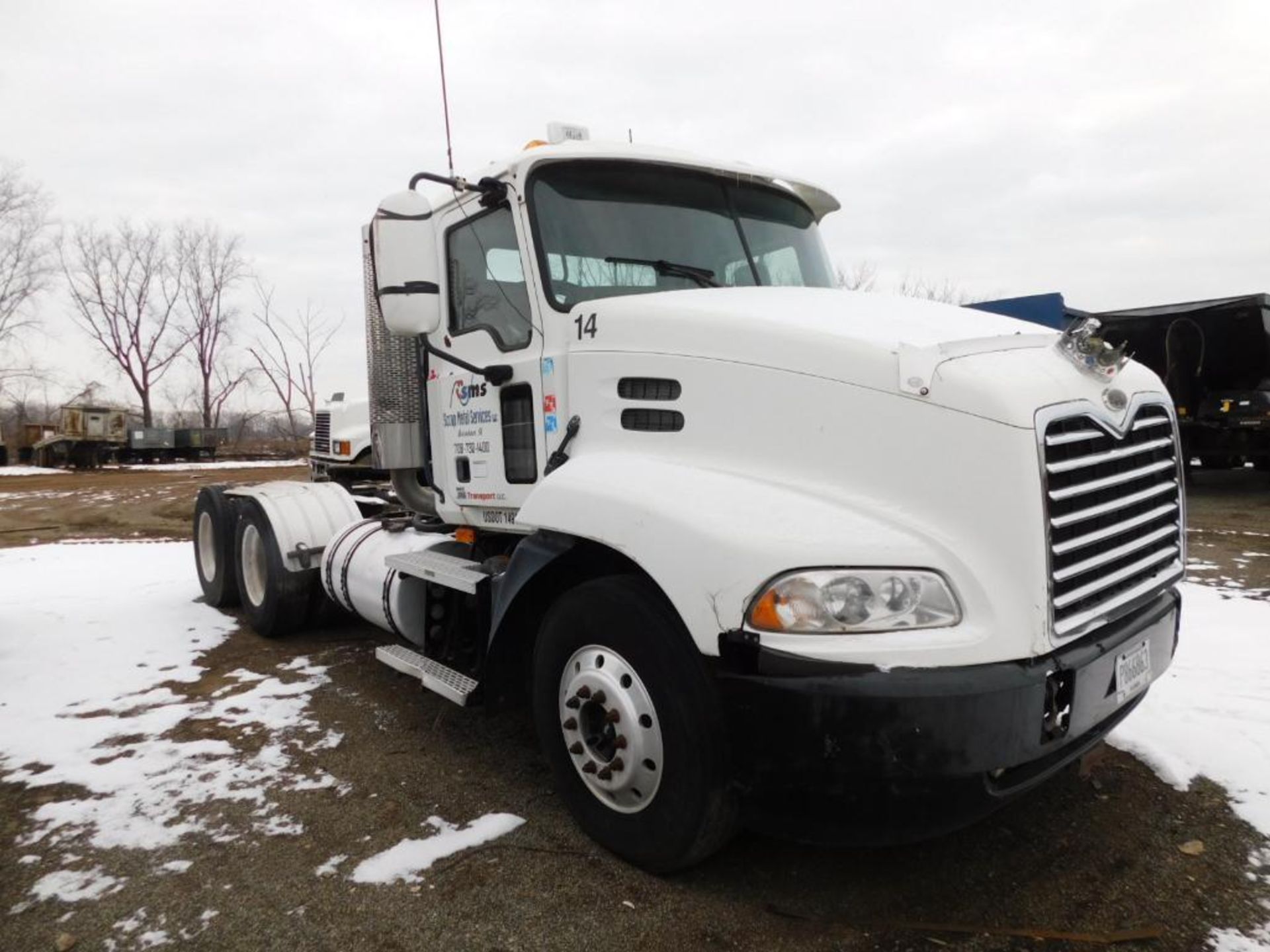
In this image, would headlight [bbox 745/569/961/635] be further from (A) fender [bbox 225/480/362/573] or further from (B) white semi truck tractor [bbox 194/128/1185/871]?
(A) fender [bbox 225/480/362/573]

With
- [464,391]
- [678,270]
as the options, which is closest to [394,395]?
[464,391]

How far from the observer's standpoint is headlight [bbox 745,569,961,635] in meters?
2.31

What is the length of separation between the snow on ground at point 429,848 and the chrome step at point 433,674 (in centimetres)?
51

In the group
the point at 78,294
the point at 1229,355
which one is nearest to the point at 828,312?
the point at 1229,355

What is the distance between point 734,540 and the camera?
7.84ft

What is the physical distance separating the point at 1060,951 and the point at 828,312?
213 cm

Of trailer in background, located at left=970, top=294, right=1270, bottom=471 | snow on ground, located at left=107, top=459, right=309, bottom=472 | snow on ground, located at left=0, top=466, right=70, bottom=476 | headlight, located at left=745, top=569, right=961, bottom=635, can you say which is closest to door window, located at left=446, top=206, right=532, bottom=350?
headlight, located at left=745, top=569, right=961, bottom=635

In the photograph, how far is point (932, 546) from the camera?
237 centimetres

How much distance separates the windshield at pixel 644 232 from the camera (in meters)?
3.54

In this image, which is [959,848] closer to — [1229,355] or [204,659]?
[204,659]

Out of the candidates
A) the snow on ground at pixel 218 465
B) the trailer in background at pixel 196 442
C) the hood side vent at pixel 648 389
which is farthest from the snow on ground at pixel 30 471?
the hood side vent at pixel 648 389

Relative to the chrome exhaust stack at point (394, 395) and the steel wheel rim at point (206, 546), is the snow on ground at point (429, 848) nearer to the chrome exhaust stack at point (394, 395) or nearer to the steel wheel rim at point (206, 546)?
the chrome exhaust stack at point (394, 395)

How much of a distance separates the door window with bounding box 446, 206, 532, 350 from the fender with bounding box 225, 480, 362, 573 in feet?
8.12

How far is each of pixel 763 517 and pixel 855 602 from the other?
36 cm
